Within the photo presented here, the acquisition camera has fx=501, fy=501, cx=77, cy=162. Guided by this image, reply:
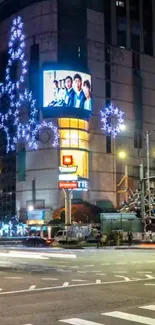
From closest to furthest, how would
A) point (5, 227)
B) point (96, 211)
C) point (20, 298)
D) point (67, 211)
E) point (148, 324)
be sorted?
point (148, 324) → point (20, 298) → point (67, 211) → point (96, 211) → point (5, 227)

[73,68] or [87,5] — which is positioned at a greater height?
[87,5]

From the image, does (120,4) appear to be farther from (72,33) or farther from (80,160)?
(80,160)

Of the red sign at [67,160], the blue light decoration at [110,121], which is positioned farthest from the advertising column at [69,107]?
the red sign at [67,160]

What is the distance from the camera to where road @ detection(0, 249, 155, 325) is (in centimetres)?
1020

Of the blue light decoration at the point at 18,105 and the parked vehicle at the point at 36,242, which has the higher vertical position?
the blue light decoration at the point at 18,105

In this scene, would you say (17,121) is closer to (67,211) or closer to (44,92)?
(44,92)

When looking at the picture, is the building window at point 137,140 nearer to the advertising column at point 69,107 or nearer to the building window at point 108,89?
the building window at point 108,89

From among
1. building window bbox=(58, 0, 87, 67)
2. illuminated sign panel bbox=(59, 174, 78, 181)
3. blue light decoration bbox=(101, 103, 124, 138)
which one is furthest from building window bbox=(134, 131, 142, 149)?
illuminated sign panel bbox=(59, 174, 78, 181)

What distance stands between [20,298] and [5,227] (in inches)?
2359

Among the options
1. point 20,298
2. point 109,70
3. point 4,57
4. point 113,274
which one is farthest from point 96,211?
point 20,298

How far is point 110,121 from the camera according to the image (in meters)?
74.8

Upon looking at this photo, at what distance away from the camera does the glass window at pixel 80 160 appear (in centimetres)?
6975

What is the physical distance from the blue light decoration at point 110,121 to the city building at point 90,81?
74cm

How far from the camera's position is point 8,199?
76.3m
